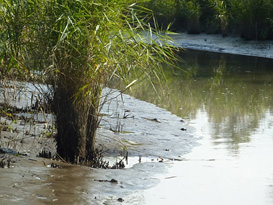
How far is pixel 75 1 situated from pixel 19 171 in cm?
138

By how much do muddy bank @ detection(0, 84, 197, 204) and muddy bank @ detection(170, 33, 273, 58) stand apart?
11.6 metres

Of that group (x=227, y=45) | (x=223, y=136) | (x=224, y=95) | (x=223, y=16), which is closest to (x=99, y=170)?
(x=223, y=136)

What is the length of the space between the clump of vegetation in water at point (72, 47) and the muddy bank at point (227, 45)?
45.0 feet

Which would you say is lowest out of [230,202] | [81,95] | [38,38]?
[230,202]

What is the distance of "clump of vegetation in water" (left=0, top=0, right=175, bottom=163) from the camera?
5121 mm

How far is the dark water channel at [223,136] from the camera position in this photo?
5070mm

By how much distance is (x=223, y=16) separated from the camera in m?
22.1

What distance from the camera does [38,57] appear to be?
5.24 meters

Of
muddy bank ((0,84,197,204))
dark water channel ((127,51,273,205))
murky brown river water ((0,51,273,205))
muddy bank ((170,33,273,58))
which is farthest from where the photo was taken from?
muddy bank ((170,33,273,58))

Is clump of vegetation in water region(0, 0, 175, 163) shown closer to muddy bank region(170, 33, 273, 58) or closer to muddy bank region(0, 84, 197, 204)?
muddy bank region(0, 84, 197, 204)

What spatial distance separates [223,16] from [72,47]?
17490 mm

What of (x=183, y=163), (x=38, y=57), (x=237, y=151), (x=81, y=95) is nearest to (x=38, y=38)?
(x=38, y=57)

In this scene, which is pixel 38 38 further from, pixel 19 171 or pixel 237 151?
pixel 237 151

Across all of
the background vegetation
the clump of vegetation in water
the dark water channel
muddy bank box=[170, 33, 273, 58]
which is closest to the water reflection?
the dark water channel
